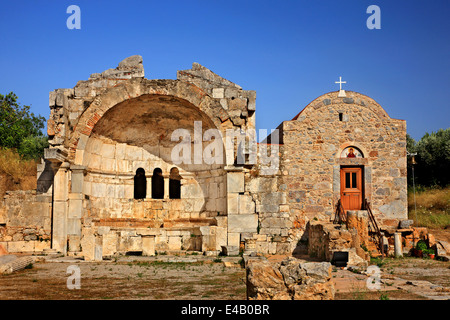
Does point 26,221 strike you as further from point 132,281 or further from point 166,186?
point 132,281

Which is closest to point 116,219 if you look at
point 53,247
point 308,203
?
point 53,247

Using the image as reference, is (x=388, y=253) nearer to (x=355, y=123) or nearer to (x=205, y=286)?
(x=355, y=123)

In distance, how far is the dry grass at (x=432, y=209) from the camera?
19016 mm

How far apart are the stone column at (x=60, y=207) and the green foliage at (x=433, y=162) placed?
19288 mm

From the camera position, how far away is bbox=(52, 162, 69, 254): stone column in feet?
50.1

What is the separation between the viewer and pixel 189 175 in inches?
721

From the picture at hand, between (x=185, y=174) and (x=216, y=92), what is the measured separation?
3.78m

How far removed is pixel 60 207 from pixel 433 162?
66.1 ft

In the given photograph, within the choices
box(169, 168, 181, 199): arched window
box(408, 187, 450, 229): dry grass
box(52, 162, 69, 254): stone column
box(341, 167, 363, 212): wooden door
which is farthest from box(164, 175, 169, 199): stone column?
box(408, 187, 450, 229): dry grass

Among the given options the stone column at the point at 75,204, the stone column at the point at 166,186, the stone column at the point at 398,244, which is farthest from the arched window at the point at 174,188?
the stone column at the point at 398,244

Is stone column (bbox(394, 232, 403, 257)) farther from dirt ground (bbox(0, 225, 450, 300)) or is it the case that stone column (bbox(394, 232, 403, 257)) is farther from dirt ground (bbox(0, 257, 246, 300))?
dirt ground (bbox(0, 257, 246, 300))

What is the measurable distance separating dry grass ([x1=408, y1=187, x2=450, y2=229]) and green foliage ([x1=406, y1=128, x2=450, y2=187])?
1770 millimetres

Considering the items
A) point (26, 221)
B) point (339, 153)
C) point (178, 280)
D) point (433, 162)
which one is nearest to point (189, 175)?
point (339, 153)

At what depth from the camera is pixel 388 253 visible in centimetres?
1583
